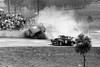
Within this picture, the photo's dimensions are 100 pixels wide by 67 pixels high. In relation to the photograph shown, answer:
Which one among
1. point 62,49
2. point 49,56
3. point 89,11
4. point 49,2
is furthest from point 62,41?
point 89,11

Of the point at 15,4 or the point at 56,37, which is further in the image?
the point at 15,4

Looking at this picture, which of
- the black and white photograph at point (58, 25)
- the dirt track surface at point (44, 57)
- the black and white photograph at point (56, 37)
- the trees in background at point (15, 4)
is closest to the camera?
the dirt track surface at point (44, 57)

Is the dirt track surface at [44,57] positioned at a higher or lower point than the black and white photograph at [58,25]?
lower

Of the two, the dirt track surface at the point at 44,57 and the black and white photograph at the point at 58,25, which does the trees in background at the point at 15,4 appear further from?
the dirt track surface at the point at 44,57

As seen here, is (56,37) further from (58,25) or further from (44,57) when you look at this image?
(58,25)

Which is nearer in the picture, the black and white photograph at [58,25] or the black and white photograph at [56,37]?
the black and white photograph at [56,37]

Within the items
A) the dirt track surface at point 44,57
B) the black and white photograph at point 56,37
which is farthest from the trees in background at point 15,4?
the dirt track surface at point 44,57

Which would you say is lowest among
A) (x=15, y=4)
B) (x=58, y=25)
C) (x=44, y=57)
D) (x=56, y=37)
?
(x=44, y=57)

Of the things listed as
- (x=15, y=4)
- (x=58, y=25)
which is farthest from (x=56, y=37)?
(x=15, y=4)

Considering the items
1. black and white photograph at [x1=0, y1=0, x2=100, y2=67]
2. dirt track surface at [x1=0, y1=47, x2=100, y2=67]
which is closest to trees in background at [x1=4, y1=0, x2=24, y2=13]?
black and white photograph at [x1=0, y1=0, x2=100, y2=67]

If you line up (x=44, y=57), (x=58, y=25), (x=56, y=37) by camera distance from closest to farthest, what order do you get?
(x=44, y=57), (x=56, y=37), (x=58, y=25)

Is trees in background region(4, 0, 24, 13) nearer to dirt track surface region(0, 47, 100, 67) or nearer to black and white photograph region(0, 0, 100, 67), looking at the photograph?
black and white photograph region(0, 0, 100, 67)

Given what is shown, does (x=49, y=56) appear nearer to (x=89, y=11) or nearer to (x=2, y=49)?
(x=2, y=49)

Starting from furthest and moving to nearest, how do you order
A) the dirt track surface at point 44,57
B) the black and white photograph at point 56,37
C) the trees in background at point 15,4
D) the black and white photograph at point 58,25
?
the trees in background at point 15,4
the black and white photograph at point 58,25
the black and white photograph at point 56,37
the dirt track surface at point 44,57
